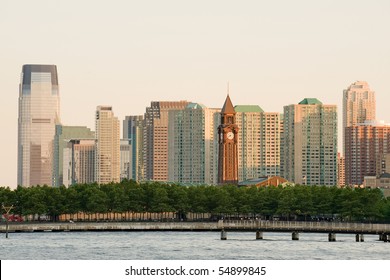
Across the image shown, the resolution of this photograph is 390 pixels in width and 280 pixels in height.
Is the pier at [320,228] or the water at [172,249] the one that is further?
the pier at [320,228]

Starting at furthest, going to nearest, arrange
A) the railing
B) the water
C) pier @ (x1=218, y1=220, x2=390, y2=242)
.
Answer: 1. pier @ (x1=218, y1=220, x2=390, y2=242)
2. the railing
3. the water

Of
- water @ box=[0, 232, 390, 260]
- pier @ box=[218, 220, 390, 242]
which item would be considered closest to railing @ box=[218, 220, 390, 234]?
pier @ box=[218, 220, 390, 242]

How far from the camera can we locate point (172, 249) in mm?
151250

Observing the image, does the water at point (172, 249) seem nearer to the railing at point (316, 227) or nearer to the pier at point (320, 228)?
the pier at point (320, 228)

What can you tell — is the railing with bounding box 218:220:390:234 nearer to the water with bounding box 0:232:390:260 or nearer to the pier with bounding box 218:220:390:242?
the pier with bounding box 218:220:390:242

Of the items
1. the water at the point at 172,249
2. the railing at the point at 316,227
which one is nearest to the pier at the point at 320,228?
the railing at the point at 316,227

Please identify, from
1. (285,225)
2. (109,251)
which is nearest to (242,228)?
(285,225)

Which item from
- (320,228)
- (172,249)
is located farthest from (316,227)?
(172,249)

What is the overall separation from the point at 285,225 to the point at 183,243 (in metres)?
15.2

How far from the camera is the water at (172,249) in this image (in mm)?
133375

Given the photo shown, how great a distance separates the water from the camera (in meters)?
133

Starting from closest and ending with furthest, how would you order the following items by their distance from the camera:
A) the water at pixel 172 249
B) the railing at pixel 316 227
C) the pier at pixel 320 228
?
the water at pixel 172 249
the railing at pixel 316 227
the pier at pixel 320 228
